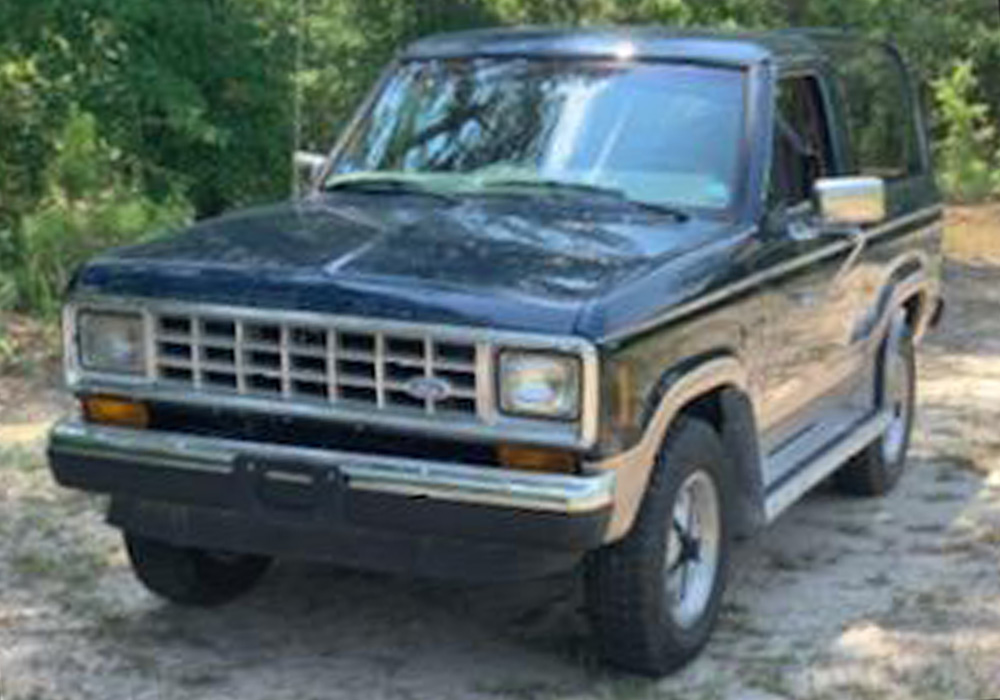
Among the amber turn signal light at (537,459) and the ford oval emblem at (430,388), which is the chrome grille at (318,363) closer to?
the ford oval emblem at (430,388)

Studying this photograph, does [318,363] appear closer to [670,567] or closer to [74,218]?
[670,567]

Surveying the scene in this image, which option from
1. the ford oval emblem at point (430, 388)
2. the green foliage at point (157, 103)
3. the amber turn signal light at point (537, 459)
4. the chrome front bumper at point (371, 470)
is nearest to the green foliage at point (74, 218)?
the green foliage at point (157, 103)

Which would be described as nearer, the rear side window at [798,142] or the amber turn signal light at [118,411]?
the amber turn signal light at [118,411]

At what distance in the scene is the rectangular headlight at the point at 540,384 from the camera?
194 inches

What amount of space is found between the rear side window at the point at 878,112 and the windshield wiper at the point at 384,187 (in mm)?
1915

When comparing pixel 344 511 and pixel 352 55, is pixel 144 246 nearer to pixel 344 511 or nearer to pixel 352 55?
pixel 344 511

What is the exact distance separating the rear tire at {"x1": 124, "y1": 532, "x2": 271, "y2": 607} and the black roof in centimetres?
201

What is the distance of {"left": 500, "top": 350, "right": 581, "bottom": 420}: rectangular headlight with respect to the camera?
492 cm

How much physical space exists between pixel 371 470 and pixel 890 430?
3.52 m

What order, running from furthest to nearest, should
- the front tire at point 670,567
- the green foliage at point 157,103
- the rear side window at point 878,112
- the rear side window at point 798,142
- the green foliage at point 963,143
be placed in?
the green foliage at point 963,143 → the green foliage at point 157,103 → the rear side window at point 878,112 → the rear side window at point 798,142 → the front tire at point 670,567

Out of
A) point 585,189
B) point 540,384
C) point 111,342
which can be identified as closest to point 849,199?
point 585,189

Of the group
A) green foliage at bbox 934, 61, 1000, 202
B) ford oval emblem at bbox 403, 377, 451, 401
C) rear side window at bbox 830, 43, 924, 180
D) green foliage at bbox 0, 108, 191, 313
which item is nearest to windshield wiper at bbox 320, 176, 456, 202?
ford oval emblem at bbox 403, 377, 451, 401

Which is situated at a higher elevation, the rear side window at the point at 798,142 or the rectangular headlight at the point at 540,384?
the rear side window at the point at 798,142

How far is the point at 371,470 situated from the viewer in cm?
506
